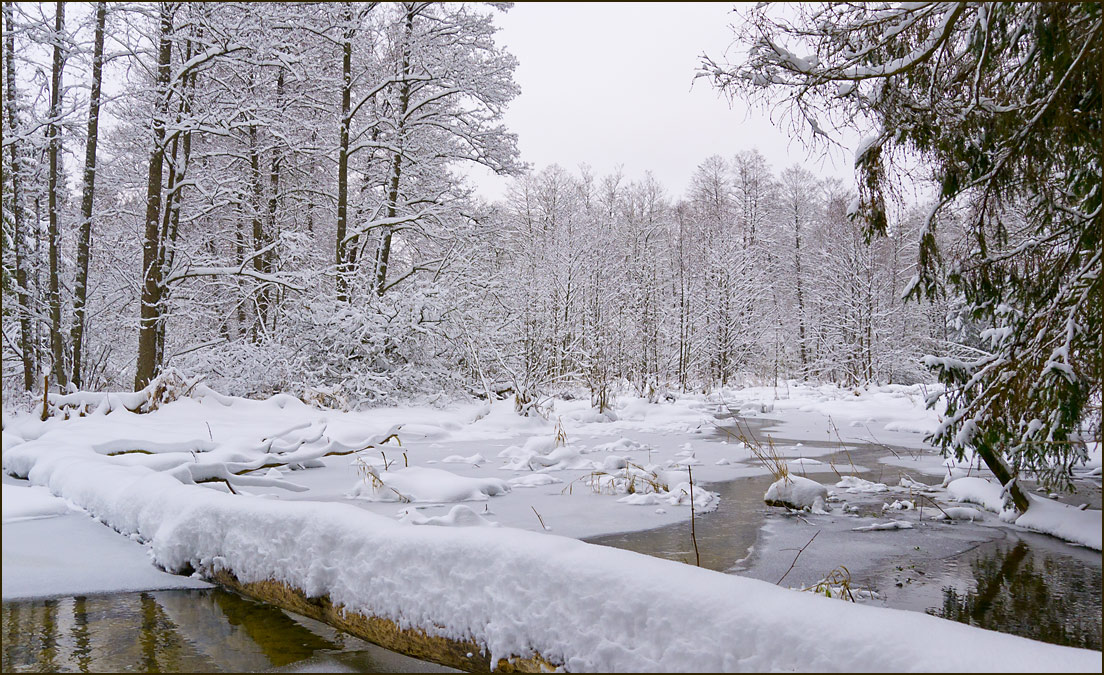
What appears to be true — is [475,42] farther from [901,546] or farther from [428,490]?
[901,546]

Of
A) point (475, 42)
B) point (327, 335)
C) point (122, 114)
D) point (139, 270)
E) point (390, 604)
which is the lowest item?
point (390, 604)

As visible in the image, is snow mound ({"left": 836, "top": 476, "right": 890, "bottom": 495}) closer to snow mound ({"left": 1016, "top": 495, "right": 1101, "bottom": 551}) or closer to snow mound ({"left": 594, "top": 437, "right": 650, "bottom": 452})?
snow mound ({"left": 1016, "top": 495, "right": 1101, "bottom": 551})

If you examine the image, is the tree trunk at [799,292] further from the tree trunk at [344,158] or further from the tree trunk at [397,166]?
the tree trunk at [344,158]

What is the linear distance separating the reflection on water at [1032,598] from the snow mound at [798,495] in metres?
1.35

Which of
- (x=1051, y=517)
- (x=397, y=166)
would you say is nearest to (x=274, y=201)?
(x=397, y=166)

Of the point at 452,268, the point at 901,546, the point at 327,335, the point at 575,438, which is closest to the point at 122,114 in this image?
the point at 327,335

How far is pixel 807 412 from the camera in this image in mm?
14453

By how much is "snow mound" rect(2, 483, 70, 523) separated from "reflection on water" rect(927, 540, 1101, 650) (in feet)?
17.7

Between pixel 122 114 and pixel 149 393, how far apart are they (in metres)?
5.18

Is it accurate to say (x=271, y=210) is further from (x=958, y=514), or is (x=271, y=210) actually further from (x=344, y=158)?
(x=958, y=514)

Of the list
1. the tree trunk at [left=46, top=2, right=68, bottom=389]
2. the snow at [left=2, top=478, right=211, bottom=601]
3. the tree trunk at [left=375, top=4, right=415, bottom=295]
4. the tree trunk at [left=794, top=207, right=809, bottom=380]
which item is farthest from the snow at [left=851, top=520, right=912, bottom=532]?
the tree trunk at [left=794, top=207, right=809, bottom=380]

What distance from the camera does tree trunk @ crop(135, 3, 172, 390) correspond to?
9789 mm

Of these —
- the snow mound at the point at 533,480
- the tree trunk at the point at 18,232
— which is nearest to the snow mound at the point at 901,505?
the snow mound at the point at 533,480

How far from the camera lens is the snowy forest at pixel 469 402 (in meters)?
2.44
